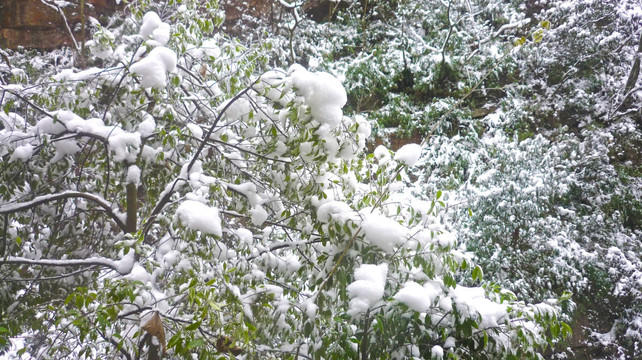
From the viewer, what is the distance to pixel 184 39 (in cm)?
274

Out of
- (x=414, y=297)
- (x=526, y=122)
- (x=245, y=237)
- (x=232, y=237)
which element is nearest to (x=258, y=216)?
(x=245, y=237)

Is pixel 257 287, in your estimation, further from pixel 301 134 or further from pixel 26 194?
pixel 26 194

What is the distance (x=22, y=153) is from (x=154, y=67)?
822mm

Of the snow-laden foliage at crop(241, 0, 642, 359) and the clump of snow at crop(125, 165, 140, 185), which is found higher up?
the snow-laden foliage at crop(241, 0, 642, 359)

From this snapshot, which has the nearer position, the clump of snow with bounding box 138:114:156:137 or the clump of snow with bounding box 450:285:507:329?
the clump of snow with bounding box 450:285:507:329

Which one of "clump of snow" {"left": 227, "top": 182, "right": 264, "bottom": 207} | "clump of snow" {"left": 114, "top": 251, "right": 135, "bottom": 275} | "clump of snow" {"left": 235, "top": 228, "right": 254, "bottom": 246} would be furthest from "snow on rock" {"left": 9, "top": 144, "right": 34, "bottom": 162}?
"clump of snow" {"left": 235, "top": 228, "right": 254, "bottom": 246}

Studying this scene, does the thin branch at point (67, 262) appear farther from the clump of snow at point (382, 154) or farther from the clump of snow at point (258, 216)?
the clump of snow at point (382, 154)

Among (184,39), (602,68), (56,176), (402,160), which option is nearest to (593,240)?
(602,68)

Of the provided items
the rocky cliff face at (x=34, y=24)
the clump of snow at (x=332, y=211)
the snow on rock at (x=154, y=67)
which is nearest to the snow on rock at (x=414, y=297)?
the clump of snow at (x=332, y=211)

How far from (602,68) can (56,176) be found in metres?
6.98

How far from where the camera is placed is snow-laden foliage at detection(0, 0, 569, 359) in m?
1.79

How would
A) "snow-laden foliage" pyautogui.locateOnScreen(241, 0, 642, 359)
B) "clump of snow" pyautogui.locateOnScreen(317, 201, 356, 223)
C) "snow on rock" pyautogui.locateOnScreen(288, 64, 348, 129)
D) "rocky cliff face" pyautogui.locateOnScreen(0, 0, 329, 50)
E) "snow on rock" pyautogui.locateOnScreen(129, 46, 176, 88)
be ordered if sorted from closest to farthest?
"snow on rock" pyautogui.locateOnScreen(288, 64, 348, 129) < "clump of snow" pyautogui.locateOnScreen(317, 201, 356, 223) < "snow on rock" pyautogui.locateOnScreen(129, 46, 176, 88) < "snow-laden foliage" pyautogui.locateOnScreen(241, 0, 642, 359) < "rocky cliff face" pyautogui.locateOnScreen(0, 0, 329, 50)

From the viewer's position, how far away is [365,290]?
1.74 meters

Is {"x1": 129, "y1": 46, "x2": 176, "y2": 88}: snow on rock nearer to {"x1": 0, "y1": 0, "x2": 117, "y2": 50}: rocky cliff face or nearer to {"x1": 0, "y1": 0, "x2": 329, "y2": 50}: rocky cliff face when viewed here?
{"x1": 0, "y1": 0, "x2": 329, "y2": 50}: rocky cliff face
